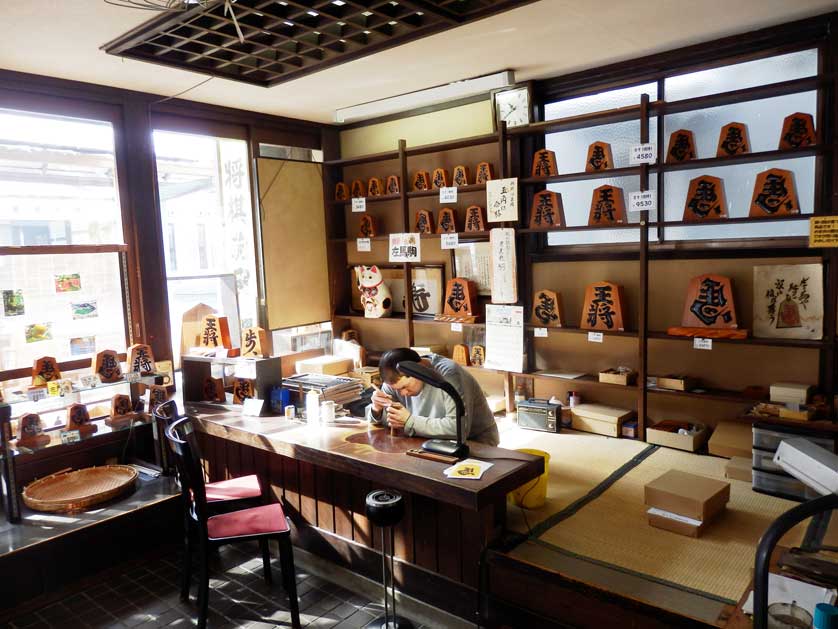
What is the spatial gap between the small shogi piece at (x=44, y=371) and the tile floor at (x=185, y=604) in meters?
1.12

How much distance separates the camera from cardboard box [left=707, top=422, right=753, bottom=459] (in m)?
3.48

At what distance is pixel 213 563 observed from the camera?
11.0 feet

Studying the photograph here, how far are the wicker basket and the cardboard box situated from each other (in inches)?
135

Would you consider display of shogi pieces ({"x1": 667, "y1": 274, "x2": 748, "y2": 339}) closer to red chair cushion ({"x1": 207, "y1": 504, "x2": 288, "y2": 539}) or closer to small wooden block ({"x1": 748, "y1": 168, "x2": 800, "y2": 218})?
small wooden block ({"x1": 748, "y1": 168, "x2": 800, "y2": 218})

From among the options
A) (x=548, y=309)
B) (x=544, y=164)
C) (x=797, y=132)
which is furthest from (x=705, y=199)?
(x=548, y=309)

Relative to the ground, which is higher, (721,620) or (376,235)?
(376,235)

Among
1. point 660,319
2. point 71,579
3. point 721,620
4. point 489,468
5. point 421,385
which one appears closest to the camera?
point 721,620

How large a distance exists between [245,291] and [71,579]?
7.80 ft

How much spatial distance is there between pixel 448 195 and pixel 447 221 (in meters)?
0.24

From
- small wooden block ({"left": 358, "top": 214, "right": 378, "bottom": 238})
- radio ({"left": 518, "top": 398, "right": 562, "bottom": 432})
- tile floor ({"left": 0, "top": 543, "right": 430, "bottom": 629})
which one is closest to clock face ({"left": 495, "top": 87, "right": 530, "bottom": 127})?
small wooden block ({"left": 358, "top": 214, "right": 378, "bottom": 238})

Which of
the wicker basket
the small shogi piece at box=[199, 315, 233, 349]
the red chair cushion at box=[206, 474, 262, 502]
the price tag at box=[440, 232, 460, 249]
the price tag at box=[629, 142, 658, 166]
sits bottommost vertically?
the wicker basket

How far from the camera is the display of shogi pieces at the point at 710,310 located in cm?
354

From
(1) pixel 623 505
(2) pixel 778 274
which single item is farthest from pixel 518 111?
(1) pixel 623 505

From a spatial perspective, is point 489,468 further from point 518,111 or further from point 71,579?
point 518,111
